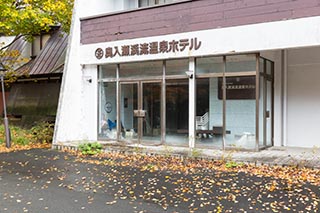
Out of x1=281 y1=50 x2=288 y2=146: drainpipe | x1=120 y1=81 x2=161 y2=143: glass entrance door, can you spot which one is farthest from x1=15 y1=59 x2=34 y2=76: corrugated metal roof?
x1=281 y1=50 x2=288 y2=146: drainpipe

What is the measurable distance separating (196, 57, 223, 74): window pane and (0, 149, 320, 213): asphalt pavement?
3539mm

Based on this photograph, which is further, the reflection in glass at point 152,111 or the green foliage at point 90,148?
the reflection in glass at point 152,111

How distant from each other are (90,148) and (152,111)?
246 cm

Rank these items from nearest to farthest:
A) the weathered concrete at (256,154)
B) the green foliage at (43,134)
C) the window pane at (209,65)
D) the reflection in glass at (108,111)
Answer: the weathered concrete at (256,154) < the window pane at (209,65) < the reflection in glass at (108,111) < the green foliage at (43,134)

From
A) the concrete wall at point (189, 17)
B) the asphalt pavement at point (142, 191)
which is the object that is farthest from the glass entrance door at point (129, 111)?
the asphalt pavement at point (142, 191)

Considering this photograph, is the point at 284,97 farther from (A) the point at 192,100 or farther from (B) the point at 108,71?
(B) the point at 108,71

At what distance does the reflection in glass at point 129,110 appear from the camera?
1238 centimetres

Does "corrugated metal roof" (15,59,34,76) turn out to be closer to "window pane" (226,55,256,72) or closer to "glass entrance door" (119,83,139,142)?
"glass entrance door" (119,83,139,142)

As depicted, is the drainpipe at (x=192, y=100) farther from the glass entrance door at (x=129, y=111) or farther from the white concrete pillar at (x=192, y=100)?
the glass entrance door at (x=129, y=111)

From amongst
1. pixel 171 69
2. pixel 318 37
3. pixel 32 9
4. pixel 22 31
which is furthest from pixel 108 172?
pixel 22 31

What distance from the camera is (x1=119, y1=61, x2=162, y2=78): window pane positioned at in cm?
1181

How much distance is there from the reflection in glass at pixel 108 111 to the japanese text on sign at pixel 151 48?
3.94 ft

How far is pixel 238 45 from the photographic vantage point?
990cm

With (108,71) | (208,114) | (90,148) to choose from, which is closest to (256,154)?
(208,114)
